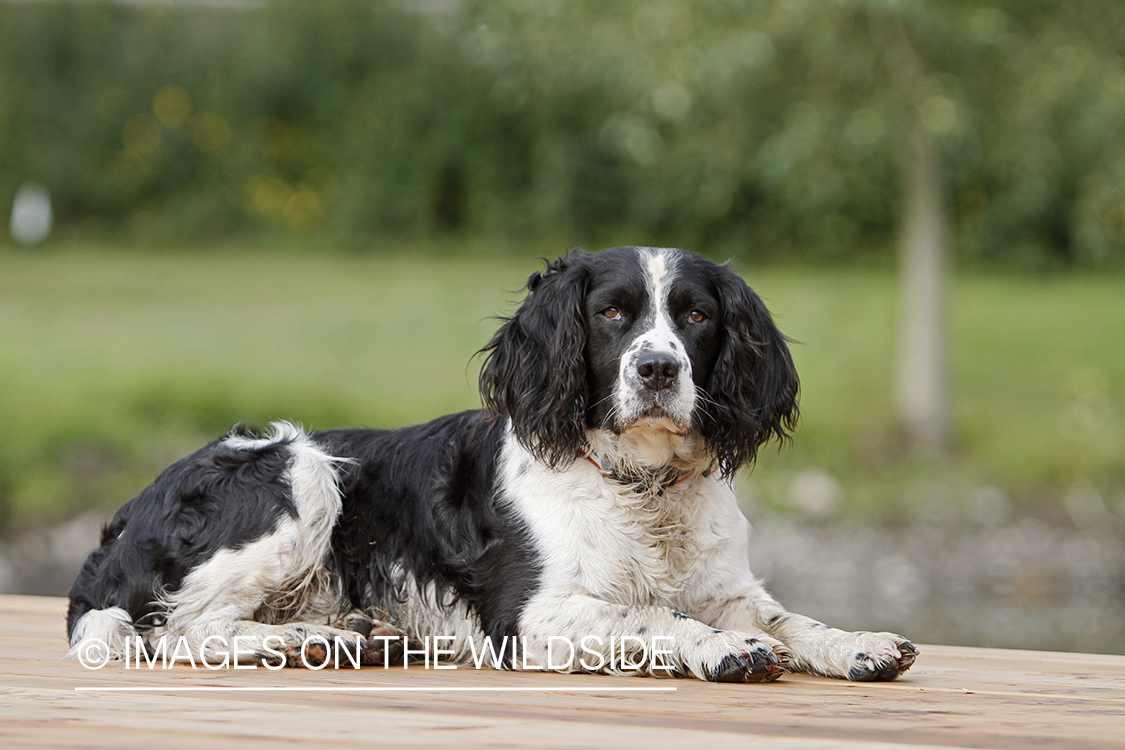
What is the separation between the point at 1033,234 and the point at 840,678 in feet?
40.3

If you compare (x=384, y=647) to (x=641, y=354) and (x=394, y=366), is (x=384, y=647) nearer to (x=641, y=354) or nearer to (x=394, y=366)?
(x=641, y=354)

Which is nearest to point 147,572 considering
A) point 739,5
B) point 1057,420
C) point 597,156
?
point 739,5

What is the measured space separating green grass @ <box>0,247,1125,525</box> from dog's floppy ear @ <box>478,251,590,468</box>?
17.2ft

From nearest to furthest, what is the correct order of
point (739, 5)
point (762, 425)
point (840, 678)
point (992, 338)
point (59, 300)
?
1. point (840, 678)
2. point (762, 425)
3. point (739, 5)
4. point (992, 338)
5. point (59, 300)

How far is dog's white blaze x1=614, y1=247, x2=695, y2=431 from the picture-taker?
317cm

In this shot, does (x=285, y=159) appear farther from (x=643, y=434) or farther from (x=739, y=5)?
(x=643, y=434)

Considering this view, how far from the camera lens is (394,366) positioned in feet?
39.9

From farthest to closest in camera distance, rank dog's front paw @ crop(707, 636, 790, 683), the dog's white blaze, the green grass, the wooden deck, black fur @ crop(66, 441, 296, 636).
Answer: the green grass → black fur @ crop(66, 441, 296, 636) → the dog's white blaze → dog's front paw @ crop(707, 636, 790, 683) → the wooden deck

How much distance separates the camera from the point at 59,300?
13594mm

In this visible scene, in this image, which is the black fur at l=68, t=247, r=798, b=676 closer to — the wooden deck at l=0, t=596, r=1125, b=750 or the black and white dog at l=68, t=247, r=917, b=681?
the black and white dog at l=68, t=247, r=917, b=681

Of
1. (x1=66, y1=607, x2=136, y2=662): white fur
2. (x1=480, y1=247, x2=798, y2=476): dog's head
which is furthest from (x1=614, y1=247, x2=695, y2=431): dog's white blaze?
(x1=66, y1=607, x2=136, y2=662): white fur

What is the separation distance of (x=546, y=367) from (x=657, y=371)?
413 mm

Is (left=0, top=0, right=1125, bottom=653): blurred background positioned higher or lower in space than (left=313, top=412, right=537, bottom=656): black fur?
higher

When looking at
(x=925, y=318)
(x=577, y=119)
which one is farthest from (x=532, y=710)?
(x=577, y=119)
